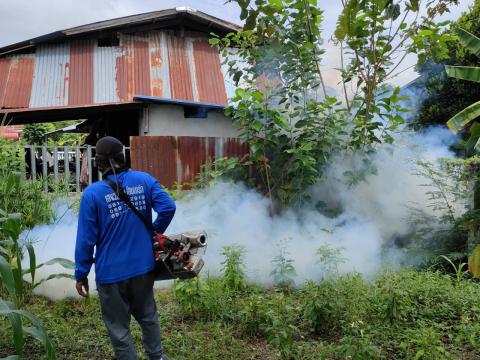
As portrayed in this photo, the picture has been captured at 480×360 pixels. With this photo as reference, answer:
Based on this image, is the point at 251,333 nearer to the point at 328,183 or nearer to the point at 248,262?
the point at 248,262

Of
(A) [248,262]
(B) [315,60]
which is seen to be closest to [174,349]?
(A) [248,262]

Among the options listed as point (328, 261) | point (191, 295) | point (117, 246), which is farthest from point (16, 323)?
point (328, 261)

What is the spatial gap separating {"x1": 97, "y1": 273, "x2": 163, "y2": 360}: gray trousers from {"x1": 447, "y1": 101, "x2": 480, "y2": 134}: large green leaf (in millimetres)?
3907

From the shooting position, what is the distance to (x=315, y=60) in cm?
584

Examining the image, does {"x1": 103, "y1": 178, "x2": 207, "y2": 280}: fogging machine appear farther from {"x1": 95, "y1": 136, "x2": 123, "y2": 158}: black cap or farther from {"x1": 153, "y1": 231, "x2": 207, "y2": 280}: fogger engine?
{"x1": 95, "y1": 136, "x2": 123, "y2": 158}: black cap

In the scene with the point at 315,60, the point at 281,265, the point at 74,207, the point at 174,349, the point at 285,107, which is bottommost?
the point at 174,349

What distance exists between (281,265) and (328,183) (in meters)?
2.04

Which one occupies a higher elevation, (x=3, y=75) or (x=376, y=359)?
(x=3, y=75)

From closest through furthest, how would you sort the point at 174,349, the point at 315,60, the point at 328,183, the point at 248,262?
the point at 174,349 < the point at 248,262 < the point at 315,60 < the point at 328,183

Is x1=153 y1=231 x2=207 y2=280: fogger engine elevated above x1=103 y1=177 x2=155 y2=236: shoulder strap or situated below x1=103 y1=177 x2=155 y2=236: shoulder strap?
below

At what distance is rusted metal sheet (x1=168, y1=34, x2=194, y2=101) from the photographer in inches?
403

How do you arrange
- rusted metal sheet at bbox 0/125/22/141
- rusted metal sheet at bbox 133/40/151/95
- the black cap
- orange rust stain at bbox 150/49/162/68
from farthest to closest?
orange rust stain at bbox 150/49/162/68
rusted metal sheet at bbox 133/40/151/95
rusted metal sheet at bbox 0/125/22/141
the black cap

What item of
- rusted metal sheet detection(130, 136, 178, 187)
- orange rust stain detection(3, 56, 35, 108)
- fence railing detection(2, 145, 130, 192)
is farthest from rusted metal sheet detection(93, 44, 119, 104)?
rusted metal sheet detection(130, 136, 178, 187)

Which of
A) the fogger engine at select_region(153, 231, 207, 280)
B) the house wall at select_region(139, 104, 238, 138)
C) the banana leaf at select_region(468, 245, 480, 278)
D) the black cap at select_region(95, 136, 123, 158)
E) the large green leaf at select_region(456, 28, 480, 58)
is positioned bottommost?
the banana leaf at select_region(468, 245, 480, 278)
